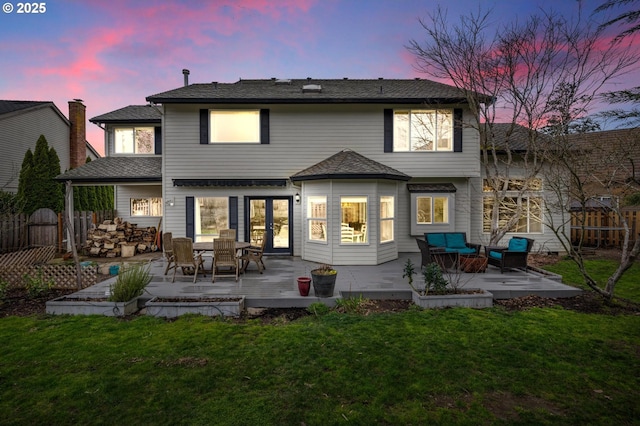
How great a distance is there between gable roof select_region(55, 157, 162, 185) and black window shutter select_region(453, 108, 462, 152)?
434 inches

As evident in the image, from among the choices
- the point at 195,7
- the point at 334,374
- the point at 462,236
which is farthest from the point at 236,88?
the point at 334,374

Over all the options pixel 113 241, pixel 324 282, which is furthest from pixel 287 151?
pixel 113 241

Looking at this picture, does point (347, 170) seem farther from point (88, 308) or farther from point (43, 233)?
point (43, 233)

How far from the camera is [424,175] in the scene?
458 inches

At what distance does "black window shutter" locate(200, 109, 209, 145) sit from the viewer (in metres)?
11.3

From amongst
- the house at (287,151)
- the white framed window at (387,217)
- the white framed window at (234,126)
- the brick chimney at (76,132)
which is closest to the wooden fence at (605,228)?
the house at (287,151)

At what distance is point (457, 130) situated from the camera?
11.5m

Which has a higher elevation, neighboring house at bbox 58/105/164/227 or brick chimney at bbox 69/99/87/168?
brick chimney at bbox 69/99/87/168

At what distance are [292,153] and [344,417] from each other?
9551 millimetres

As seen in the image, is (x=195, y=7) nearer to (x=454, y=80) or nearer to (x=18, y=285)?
(x=454, y=80)

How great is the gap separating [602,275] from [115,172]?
53.0 ft

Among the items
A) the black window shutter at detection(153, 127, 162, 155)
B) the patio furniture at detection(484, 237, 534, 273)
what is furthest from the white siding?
the patio furniture at detection(484, 237, 534, 273)

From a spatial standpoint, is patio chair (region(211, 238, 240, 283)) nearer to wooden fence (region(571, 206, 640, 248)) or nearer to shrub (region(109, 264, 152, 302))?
shrub (region(109, 264, 152, 302))

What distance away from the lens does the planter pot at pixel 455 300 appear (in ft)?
20.1
